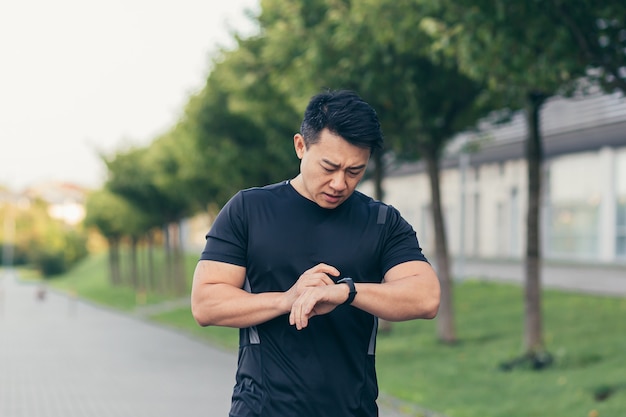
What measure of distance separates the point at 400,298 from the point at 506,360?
1157 centimetres

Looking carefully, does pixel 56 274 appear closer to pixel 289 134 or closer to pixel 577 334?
pixel 289 134

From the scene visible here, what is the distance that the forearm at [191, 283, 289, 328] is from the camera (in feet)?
10.1

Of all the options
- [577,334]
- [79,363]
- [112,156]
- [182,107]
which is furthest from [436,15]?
[112,156]

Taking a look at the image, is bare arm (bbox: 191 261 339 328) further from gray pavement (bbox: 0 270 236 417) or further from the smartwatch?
gray pavement (bbox: 0 270 236 417)

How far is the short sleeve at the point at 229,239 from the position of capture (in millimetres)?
3160

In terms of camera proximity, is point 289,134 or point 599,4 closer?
point 599,4

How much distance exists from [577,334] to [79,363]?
8139 millimetres

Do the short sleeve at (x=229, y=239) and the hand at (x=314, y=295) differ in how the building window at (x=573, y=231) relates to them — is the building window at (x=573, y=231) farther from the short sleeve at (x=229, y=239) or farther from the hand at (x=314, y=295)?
the hand at (x=314, y=295)

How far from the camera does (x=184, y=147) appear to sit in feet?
96.3

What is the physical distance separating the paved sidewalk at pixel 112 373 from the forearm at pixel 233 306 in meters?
8.57

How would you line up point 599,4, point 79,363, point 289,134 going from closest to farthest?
point 599,4 < point 79,363 < point 289,134

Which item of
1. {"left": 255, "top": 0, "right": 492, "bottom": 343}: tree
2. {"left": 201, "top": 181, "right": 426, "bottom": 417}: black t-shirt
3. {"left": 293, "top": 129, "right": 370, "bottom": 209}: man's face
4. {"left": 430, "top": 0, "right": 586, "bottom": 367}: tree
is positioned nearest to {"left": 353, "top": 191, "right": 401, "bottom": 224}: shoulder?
{"left": 201, "top": 181, "right": 426, "bottom": 417}: black t-shirt

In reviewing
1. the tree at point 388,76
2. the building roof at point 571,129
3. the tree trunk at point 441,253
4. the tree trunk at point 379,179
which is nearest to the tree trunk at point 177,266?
the building roof at point 571,129

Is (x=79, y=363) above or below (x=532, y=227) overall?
below
